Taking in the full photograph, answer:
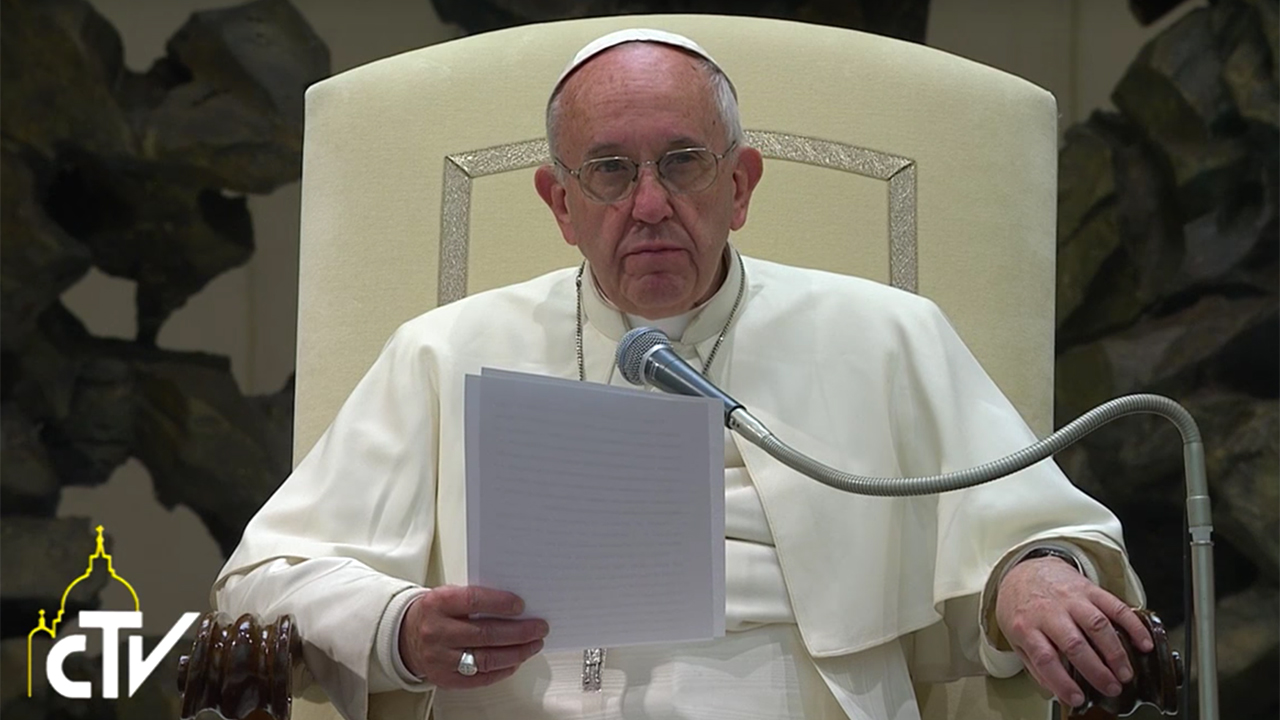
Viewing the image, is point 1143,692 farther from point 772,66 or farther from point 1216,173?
point 1216,173

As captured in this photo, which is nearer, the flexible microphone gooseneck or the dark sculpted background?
the flexible microphone gooseneck

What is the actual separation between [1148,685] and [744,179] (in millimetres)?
1095

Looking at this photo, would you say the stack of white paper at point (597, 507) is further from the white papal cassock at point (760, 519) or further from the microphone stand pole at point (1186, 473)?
the white papal cassock at point (760, 519)

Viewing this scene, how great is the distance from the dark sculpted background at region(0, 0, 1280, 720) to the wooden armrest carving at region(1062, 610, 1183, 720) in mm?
3644

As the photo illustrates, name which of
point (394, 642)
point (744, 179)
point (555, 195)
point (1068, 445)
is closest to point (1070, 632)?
point (1068, 445)

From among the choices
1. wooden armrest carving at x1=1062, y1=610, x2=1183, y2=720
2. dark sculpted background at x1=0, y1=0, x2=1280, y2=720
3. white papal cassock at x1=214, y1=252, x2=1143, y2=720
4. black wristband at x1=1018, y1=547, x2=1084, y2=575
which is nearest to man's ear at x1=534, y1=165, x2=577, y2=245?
white papal cassock at x1=214, y1=252, x2=1143, y2=720

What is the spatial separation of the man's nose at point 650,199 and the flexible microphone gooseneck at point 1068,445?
0.53 metres

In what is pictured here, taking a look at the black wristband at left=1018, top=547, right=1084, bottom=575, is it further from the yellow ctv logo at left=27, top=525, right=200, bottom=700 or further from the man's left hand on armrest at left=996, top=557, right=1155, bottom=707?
the yellow ctv logo at left=27, top=525, right=200, bottom=700

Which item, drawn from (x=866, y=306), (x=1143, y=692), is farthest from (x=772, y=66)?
(x=1143, y=692)

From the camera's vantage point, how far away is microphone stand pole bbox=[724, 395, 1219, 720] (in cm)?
158

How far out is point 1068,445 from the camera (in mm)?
1655

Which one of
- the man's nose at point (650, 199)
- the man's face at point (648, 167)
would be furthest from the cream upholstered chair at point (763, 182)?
the man's nose at point (650, 199)

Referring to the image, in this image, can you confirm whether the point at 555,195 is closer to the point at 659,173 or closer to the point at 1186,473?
the point at 659,173

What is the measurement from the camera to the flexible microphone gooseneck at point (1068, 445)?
5.22ft
